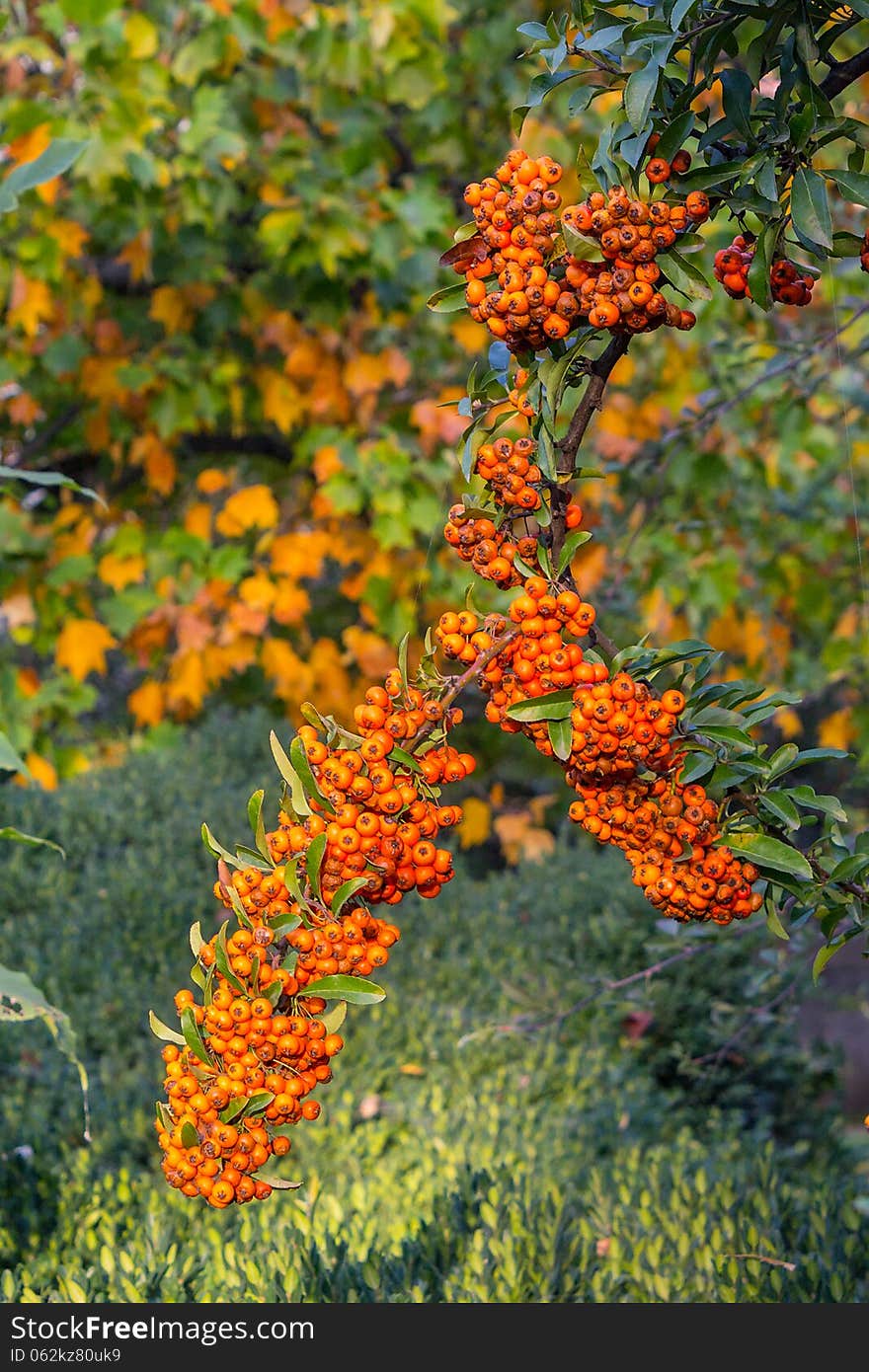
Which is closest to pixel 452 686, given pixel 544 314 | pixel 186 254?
pixel 544 314

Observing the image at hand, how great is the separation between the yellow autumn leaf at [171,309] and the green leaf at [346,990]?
3458 mm

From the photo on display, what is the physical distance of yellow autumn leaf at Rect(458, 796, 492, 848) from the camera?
14.7 ft

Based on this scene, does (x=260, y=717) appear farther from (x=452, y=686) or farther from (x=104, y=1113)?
(x=452, y=686)

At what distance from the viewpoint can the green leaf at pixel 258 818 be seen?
1233mm

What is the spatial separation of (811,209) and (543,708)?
1.73 feet

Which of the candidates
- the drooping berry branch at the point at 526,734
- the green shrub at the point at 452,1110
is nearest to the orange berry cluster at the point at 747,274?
the drooping berry branch at the point at 526,734

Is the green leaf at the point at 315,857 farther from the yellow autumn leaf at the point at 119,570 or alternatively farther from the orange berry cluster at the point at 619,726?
the yellow autumn leaf at the point at 119,570

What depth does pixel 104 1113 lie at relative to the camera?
102 inches

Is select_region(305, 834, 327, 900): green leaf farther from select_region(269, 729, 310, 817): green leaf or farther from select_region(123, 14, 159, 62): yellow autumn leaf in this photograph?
select_region(123, 14, 159, 62): yellow autumn leaf

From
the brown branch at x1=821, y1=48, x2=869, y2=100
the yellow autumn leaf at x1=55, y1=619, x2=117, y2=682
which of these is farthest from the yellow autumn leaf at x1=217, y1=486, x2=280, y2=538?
the brown branch at x1=821, y1=48, x2=869, y2=100

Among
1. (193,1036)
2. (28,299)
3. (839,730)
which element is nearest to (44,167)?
(193,1036)

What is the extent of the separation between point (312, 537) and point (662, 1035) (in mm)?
1964

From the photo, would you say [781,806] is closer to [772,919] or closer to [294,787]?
[772,919]

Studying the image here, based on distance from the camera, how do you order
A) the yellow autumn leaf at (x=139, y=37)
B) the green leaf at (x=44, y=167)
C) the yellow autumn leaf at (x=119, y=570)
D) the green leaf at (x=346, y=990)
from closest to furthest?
the green leaf at (x=346, y=990) → the green leaf at (x=44, y=167) → the yellow autumn leaf at (x=139, y=37) → the yellow autumn leaf at (x=119, y=570)
